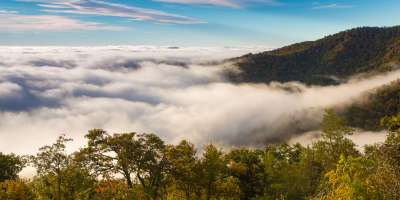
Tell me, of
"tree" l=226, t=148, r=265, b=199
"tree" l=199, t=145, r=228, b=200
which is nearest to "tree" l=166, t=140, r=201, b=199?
"tree" l=199, t=145, r=228, b=200

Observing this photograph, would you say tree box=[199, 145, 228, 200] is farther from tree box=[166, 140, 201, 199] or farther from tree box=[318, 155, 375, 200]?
tree box=[318, 155, 375, 200]

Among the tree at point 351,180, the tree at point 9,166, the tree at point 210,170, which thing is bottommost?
the tree at point 9,166

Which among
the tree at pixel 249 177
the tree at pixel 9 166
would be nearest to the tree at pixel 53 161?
the tree at pixel 249 177

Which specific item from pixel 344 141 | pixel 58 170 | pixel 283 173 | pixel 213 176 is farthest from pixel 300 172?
pixel 58 170

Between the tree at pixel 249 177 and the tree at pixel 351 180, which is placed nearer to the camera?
the tree at pixel 351 180

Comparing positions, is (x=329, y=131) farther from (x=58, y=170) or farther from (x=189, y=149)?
(x=58, y=170)

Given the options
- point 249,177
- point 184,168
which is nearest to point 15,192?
point 184,168

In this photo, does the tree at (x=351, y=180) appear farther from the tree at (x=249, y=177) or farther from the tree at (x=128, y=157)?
the tree at (x=249, y=177)

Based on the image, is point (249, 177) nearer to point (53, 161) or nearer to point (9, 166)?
point (53, 161)
